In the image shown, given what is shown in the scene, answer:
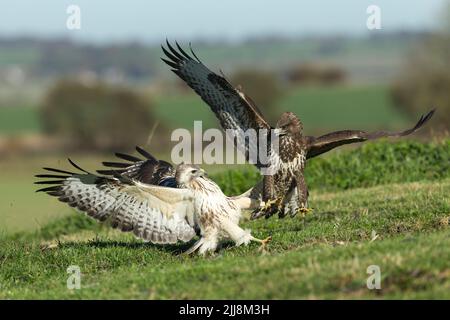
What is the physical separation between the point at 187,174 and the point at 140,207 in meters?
0.81

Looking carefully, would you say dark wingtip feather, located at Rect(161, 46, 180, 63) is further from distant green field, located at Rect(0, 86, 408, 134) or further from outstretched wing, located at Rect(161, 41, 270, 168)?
distant green field, located at Rect(0, 86, 408, 134)

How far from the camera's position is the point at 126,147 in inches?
2304

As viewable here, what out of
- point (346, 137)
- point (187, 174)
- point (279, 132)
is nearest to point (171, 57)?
point (279, 132)

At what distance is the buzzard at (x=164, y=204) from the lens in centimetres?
922

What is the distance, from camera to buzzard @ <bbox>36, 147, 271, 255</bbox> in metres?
9.22

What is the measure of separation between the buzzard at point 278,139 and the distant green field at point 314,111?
A: 48.6m

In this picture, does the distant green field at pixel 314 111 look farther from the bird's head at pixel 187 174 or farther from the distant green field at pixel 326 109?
the bird's head at pixel 187 174

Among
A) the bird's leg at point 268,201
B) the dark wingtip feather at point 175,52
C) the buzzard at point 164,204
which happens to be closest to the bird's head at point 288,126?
the bird's leg at point 268,201

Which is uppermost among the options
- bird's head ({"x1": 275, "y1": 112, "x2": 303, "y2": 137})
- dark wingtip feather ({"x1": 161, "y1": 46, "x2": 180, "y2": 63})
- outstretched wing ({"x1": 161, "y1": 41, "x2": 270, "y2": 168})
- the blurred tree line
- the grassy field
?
the blurred tree line

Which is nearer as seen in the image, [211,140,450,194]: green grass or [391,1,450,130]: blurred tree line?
[211,140,450,194]: green grass

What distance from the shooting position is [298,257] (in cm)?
776

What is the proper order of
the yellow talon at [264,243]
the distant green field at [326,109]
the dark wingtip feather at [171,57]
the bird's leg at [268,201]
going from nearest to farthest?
the yellow talon at [264,243], the bird's leg at [268,201], the dark wingtip feather at [171,57], the distant green field at [326,109]

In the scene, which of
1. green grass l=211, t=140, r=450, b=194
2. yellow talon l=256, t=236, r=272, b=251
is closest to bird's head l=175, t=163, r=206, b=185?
yellow talon l=256, t=236, r=272, b=251

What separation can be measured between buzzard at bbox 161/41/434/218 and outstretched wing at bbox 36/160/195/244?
92 centimetres
